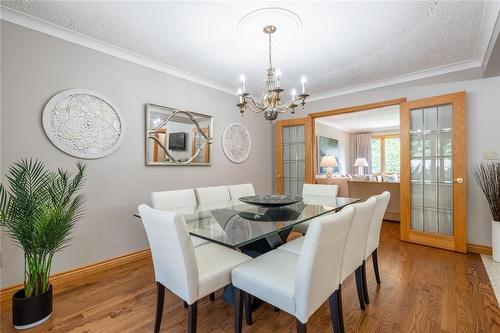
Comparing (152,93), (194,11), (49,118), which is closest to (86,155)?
(49,118)

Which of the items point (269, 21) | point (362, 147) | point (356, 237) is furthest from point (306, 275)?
point (362, 147)

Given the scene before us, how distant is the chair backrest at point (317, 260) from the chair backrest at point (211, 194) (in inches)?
62.8

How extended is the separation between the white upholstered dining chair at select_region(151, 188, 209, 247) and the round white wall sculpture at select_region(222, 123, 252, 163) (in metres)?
1.46

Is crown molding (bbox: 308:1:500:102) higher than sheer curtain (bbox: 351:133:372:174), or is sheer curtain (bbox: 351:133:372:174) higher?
crown molding (bbox: 308:1:500:102)

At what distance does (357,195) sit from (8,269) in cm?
523

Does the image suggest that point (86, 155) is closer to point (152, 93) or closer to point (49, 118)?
point (49, 118)

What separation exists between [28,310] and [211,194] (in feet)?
5.53

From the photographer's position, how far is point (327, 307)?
1823mm

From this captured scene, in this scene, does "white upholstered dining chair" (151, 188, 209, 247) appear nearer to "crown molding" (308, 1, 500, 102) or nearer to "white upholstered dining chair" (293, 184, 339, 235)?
"white upholstered dining chair" (293, 184, 339, 235)

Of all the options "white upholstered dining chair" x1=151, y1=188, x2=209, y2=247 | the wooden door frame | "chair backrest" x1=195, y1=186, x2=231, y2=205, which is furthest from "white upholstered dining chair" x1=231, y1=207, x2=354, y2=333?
the wooden door frame

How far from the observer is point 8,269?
1964mm

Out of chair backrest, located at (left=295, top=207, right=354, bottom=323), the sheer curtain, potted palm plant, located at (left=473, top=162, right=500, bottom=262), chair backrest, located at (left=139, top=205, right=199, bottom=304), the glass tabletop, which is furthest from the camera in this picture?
the sheer curtain

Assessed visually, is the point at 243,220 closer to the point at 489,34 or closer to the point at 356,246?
the point at 356,246

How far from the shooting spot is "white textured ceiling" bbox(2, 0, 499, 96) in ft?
6.25
